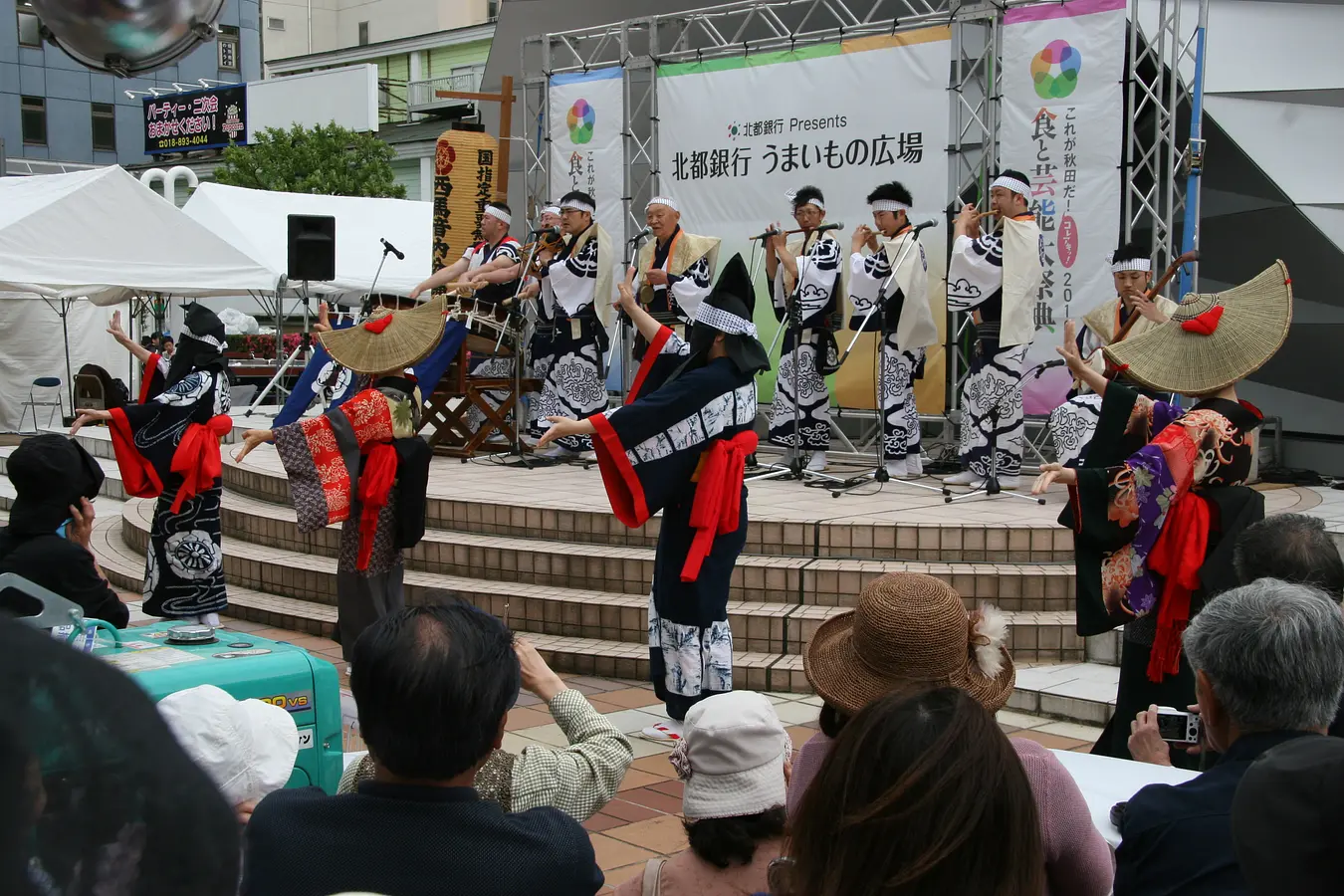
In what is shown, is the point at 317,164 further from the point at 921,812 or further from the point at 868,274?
the point at 921,812

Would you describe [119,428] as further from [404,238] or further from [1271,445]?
[404,238]

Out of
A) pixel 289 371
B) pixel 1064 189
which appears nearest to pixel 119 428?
pixel 1064 189

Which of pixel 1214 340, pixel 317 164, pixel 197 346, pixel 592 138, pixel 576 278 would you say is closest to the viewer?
pixel 1214 340

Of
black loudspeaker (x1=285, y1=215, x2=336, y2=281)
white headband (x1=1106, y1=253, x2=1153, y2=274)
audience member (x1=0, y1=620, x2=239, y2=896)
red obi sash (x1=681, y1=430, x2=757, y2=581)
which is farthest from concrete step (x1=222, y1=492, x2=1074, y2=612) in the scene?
black loudspeaker (x1=285, y1=215, x2=336, y2=281)

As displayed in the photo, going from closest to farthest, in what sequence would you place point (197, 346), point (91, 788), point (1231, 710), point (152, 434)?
point (91, 788), point (1231, 710), point (152, 434), point (197, 346)

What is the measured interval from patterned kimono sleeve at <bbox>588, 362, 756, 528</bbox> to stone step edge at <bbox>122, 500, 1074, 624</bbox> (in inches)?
47.1

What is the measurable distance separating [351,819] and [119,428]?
192 inches


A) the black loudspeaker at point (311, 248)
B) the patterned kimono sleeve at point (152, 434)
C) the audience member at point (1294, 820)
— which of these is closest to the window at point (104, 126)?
the black loudspeaker at point (311, 248)

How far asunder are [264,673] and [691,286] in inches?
204

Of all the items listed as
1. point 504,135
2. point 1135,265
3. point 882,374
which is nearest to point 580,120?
point 504,135

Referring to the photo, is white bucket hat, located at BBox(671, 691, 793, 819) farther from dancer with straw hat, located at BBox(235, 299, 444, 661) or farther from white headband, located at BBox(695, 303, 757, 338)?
dancer with straw hat, located at BBox(235, 299, 444, 661)

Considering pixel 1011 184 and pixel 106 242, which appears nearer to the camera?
pixel 1011 184

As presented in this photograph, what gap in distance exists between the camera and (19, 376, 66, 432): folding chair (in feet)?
51.9

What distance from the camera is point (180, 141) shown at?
32.9m
